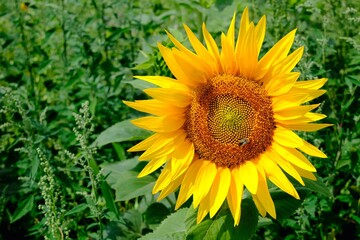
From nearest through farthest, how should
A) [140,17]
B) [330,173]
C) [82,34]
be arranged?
1. [330,173]
2. [82,34]
3. [140,17]

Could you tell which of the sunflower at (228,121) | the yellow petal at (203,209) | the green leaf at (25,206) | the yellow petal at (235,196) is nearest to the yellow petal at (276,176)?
the sunflower at (228,121)

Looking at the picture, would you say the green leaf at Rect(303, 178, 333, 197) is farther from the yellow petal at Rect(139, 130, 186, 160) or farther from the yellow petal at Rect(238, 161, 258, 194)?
the yellow petal at Rect(139, 130, 186, 160)

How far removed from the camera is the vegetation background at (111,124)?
9.01ft

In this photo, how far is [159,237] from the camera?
2.36 m

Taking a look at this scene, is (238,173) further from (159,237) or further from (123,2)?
(123,2)

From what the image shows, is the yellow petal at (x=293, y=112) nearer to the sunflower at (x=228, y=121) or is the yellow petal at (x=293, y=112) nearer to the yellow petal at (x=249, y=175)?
the sunflower at (x=228, y=121)

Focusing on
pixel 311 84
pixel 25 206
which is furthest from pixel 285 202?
pixel 25 206

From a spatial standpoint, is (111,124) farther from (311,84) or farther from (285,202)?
(311,84)

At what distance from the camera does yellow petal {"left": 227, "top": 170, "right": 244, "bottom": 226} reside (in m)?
2.12

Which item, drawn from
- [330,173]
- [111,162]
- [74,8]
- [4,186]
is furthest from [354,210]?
[74,8]

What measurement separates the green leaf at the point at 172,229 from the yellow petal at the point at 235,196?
29 centimetres

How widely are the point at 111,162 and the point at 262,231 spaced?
2.87ft

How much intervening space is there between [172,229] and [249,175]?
0.42m

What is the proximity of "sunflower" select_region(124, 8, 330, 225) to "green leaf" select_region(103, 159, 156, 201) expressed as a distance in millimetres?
528
